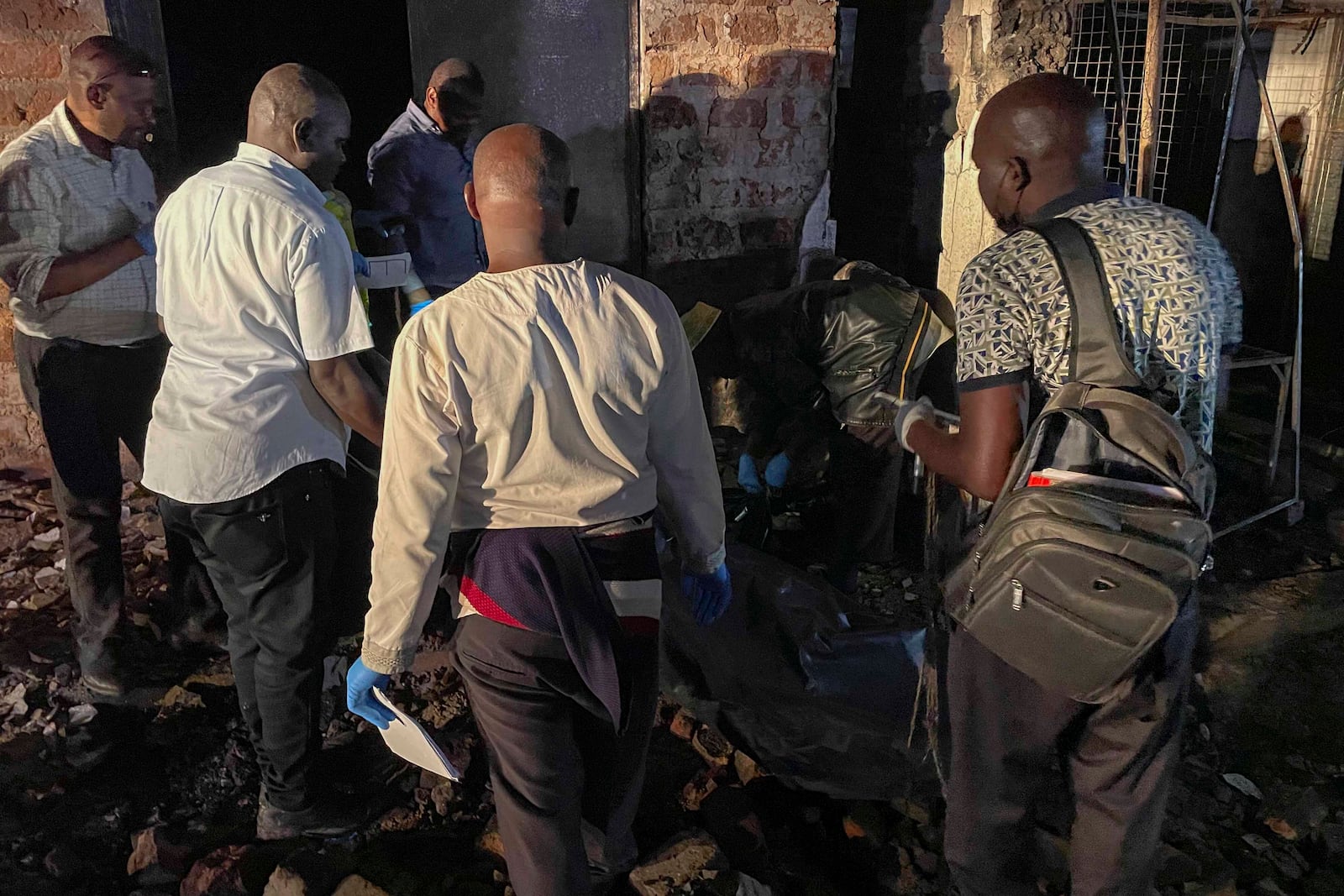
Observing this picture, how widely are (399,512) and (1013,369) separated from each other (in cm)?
114

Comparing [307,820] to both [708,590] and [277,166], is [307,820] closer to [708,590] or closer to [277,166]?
[708,590]

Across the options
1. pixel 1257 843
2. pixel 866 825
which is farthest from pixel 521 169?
pixel 1257 843

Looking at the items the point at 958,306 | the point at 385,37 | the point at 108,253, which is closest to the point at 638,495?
the point at 958,306

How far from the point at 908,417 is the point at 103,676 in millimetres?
2678

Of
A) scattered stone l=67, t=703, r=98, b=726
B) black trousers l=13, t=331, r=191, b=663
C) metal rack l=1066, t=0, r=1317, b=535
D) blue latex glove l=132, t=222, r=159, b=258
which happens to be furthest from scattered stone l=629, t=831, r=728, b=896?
metal rack l=1066, t=0, r=1317, b=535

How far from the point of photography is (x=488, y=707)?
1.82 m

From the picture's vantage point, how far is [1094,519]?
63.7 inches

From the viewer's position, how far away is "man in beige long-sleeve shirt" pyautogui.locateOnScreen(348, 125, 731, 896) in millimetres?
1699

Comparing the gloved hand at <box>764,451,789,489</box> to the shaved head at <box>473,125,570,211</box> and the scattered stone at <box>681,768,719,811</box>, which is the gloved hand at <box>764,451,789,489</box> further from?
the shaved head at <box>473,125,570,211</box>

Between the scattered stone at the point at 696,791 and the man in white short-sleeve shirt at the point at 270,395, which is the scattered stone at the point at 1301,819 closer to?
the scattered stone at the point at 696,791

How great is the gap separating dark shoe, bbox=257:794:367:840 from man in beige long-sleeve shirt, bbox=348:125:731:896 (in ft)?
2.55

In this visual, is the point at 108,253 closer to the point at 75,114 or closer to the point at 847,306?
the point at 75,114

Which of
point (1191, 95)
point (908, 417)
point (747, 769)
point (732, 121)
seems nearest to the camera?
point (908, 417)

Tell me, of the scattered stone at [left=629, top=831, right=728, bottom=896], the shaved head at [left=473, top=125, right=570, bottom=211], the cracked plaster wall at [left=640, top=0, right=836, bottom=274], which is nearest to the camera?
the shaved head at [left=473, top=125, right=570, bottom=211]
